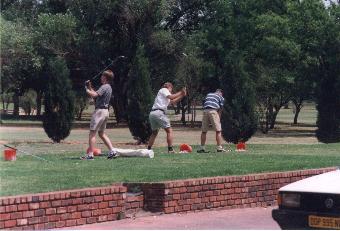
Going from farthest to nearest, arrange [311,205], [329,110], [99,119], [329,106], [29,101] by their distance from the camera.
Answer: [29,101] < [329,106] < [329,110] < [99,119] < [311,205]

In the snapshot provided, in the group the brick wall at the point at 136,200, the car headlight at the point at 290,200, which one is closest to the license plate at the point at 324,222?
the car headlight at the point at 290,200

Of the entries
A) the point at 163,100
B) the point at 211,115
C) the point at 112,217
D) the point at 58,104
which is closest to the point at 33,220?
the point at 112,217

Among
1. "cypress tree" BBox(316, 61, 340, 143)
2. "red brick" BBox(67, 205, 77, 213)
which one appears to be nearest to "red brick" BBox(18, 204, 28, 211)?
A: "red brick" BBox(67, 205, 77, 213)

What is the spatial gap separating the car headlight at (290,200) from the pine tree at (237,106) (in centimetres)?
1530

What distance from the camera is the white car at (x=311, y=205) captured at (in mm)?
7203

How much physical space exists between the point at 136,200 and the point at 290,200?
A: 2.66m

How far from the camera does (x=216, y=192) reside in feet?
33.9

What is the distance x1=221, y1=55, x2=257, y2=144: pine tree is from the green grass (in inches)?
307

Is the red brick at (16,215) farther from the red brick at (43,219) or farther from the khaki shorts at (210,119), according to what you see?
the khaki shorts at (210,119)

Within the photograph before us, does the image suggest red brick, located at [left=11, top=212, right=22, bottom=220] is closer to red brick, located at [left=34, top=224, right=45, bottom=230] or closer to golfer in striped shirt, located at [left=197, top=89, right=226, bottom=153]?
red brick, located at [left=34, top=224, right=45, bottom=230]

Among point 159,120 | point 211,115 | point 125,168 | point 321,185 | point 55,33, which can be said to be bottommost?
point 125,168

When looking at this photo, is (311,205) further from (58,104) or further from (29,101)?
(29,101)

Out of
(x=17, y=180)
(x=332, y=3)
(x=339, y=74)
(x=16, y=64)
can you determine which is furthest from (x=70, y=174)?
(x=16, y=64)

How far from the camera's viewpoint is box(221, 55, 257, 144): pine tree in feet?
75.5
